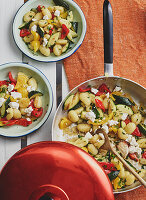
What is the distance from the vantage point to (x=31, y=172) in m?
0.71

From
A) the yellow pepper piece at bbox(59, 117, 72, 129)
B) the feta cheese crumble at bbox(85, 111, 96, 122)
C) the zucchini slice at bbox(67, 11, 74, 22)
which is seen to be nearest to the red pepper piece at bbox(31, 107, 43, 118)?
the yellow pepper piece at bbox(59, 117, 72, 129)

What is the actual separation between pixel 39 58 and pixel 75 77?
188mm

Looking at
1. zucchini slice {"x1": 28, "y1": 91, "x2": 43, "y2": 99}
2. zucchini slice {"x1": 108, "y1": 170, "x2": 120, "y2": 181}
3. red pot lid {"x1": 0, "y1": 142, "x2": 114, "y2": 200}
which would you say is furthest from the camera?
zucchini slice {"x1": 28, "y1": 91, "x2": 43, "y2": 99}

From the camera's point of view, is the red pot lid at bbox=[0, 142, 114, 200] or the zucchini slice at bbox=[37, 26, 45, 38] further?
the zucchini slice at bbox=[37, 26, 45, 38]

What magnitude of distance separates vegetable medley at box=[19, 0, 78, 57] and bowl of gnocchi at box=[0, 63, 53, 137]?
12cm

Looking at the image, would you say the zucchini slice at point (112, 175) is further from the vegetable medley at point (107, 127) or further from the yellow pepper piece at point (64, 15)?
the yellow pepper piece at point (64, 15)

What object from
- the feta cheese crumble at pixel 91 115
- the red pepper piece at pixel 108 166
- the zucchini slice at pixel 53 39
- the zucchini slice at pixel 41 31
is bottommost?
the red pepper piece at pixel 108 166

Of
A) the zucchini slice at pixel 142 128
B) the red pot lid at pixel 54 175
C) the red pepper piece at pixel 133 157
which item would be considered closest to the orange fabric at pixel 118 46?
the zucchini slice at pixel 142 128

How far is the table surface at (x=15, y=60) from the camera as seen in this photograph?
1.23 meters

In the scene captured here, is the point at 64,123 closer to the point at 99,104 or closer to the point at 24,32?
the point at 99,104

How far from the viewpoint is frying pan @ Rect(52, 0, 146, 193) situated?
1.12 metres

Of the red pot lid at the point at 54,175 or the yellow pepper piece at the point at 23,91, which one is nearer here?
the red pot lid at the point at 54,175

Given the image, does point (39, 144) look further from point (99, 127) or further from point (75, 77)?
point (75, 77)

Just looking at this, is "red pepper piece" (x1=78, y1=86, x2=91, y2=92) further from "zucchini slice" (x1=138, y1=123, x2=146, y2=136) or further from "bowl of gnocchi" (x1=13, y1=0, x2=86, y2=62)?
"zucchini slice" (x1=138, y1=123, x2=146, y2=136)
